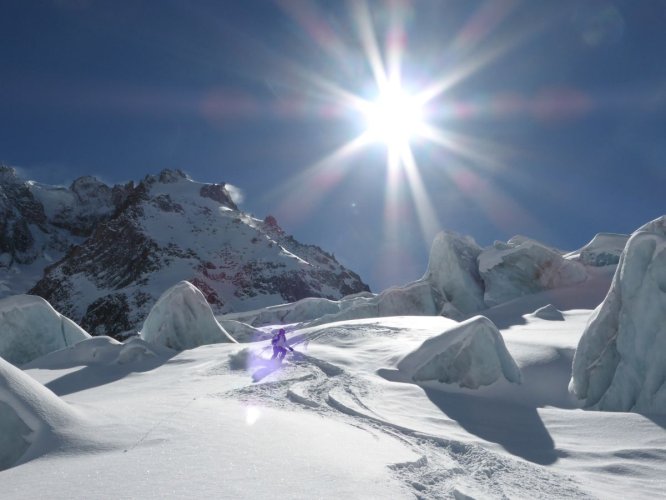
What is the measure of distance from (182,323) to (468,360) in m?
14.2

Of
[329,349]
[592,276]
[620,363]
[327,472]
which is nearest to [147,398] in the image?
[327,472]

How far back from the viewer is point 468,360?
12.0 meters

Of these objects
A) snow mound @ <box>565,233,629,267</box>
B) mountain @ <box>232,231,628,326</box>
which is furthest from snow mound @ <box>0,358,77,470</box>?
snow mound @ <box>565,233,629,267</box>

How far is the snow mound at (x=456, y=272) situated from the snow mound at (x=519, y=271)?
2.72 ft

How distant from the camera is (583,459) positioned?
688 centimetres

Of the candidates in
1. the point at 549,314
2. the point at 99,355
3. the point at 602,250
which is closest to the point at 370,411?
the point at 99,355

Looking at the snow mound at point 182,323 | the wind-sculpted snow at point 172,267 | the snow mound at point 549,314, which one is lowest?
the snow mound at point 182,323

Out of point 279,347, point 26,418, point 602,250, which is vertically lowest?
point 26,418

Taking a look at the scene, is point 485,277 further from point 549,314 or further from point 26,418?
point 26,418

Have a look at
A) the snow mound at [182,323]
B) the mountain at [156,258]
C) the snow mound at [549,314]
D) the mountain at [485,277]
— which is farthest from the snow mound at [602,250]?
the mountain at [156,258]

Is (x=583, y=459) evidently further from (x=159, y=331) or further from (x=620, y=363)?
(x=159, y=331)

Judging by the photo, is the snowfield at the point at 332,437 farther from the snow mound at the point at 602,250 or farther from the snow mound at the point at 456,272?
the snow mound at the point at 602,250

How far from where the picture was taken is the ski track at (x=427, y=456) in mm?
5172

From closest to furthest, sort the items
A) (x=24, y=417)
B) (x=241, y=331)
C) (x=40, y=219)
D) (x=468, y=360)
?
1. (x=24, y=417)
2. (x=468, y=360)
3. (x=241, y=331)
4. (x=40, y=219)
